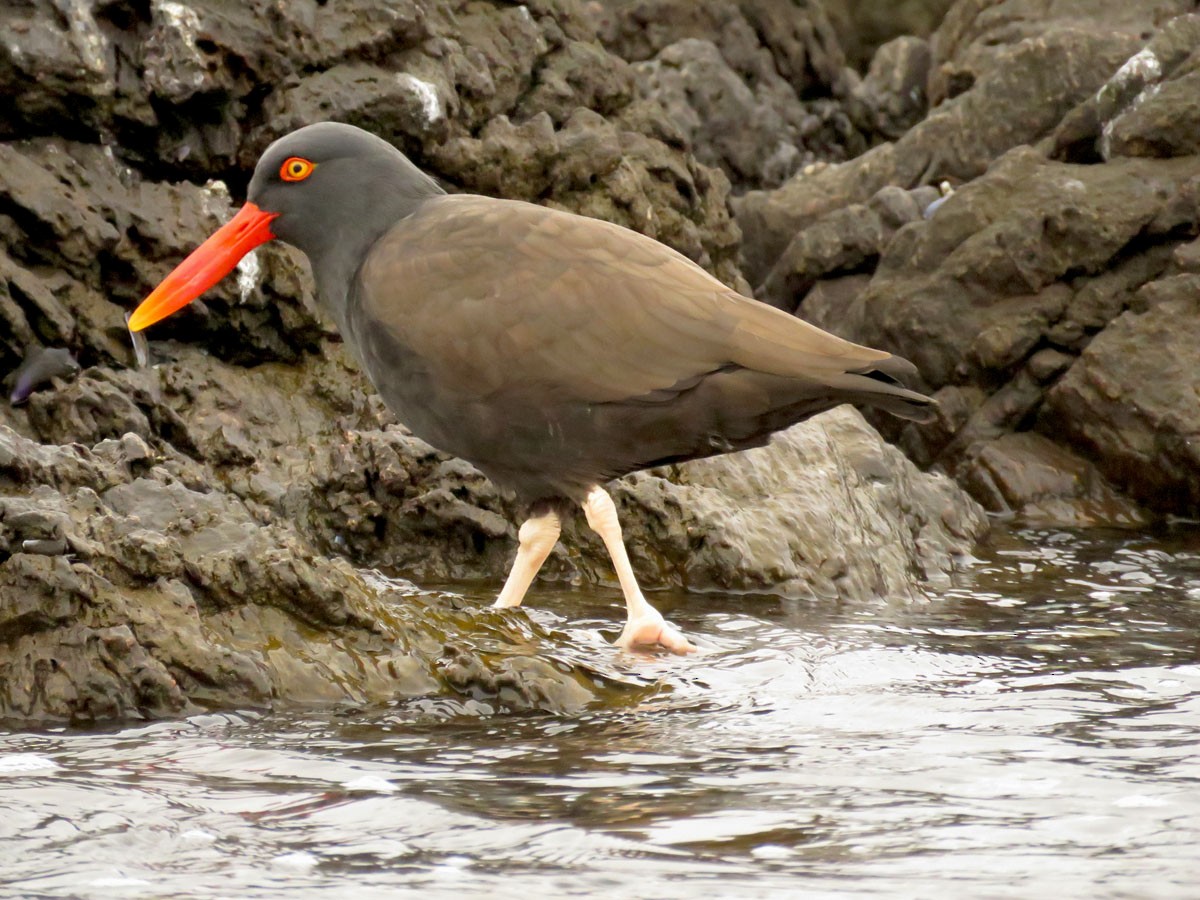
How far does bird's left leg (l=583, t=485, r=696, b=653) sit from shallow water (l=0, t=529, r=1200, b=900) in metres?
0.13

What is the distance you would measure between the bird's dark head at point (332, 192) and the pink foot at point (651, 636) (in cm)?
156

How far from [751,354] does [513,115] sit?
4009mm

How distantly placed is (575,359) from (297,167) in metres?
1.34

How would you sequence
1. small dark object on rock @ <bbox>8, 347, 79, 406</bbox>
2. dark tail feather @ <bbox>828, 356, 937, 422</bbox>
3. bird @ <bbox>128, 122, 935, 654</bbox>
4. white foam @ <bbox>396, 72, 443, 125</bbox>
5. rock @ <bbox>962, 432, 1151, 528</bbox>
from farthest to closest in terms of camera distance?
rock @ <bbox>962, 432, 1151, 528</bbox>, white foam @ <bbox>396, 72, 443, 125</bbox>, small dark object on rock @ <bbox>8, 347, 79, 406</bbox>, bird @ <bbox>128, 122, 935, 654</bbox>, dark tail feather @ <bbox>828, 356, 937, 422</bbox>

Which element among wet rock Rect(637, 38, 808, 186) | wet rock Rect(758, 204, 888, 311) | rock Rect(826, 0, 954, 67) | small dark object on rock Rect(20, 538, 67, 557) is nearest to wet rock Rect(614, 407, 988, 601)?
small dark object on rock Rect(20, 538, 67, 557)

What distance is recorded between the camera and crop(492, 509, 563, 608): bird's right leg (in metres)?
5.69

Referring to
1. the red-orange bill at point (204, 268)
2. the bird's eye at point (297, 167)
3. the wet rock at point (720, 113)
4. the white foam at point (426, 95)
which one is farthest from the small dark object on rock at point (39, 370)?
the wet rock at point (720, 113)

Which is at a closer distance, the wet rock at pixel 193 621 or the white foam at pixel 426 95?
the wet rock at pixel 193 621

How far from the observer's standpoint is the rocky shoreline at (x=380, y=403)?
474cm

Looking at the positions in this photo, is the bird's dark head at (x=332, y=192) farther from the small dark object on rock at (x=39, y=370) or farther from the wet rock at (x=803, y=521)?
the wet rock at (x=803, y=521)

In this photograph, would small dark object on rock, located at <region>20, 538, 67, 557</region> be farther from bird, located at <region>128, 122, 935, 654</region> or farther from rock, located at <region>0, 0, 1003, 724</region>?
bird, located at <region>128, 122, 935, 654</region>

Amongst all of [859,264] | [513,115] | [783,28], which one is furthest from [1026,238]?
[783,28]

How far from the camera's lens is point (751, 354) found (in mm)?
5328

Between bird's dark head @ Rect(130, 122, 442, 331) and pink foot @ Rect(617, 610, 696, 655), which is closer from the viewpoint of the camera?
pink foot @ Rect(617, 610, 696, 655)
